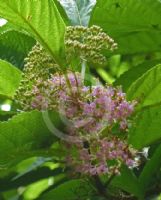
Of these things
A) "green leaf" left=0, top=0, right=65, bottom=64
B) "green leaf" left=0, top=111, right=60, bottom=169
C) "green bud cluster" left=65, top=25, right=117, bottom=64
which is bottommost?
"green leaf" left=0, top=111, right=60, bottom=169

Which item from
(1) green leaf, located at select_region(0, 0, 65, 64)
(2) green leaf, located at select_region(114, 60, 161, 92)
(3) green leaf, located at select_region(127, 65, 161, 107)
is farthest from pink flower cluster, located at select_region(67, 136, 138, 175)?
(2) green leaf, located at select_region(114, 60, 161, 92)

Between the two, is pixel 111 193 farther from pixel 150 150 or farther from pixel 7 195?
pixel 7 195

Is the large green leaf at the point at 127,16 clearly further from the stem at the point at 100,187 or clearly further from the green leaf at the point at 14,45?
the stem at the point at 100,187

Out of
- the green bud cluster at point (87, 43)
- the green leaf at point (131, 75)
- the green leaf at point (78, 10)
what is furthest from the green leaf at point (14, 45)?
the green bud cluster at point (87, 43)

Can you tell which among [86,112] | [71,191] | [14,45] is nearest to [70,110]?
[86,112]

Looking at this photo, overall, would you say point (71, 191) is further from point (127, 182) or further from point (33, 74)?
point (33, 74)

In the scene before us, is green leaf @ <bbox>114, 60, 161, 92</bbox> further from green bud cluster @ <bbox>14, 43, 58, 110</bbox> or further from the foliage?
green bud cluster @ <bbox>14, 43, 58, 110</bbox>

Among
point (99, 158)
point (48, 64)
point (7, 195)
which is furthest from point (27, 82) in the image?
point (7, 195)
